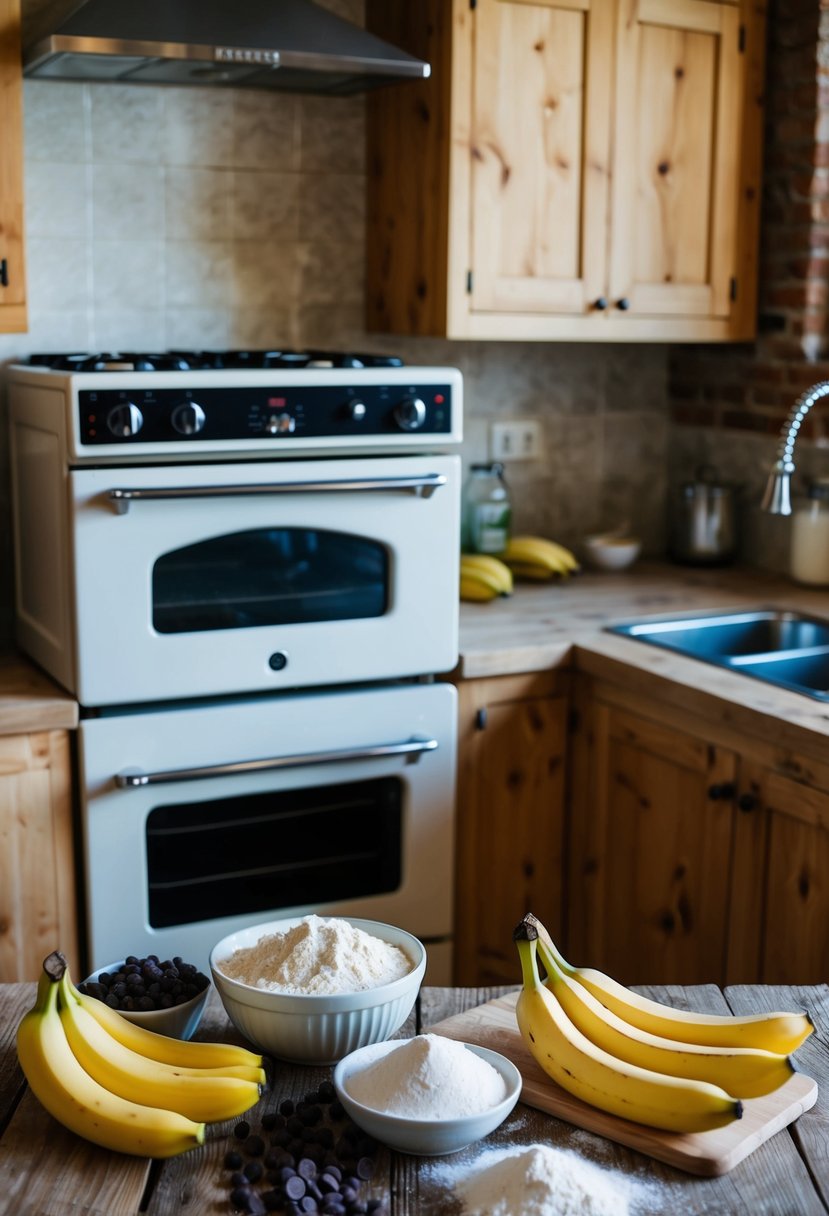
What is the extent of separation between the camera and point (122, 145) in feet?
8.61

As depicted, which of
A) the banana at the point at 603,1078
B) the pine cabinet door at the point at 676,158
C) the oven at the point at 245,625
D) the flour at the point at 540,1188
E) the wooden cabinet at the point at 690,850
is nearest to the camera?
the flour at the point at 540,1188

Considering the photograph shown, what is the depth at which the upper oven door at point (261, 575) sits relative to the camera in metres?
2.08

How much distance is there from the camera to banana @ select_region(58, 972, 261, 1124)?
109cm

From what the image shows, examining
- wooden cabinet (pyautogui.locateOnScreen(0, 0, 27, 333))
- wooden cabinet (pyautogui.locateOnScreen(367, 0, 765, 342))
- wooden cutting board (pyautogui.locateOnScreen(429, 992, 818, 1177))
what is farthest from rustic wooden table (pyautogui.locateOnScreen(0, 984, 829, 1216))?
wooden cabinet (pyautogui.locateOnScreen(367, 0, 765, 342))

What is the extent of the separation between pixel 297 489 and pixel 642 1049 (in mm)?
1227

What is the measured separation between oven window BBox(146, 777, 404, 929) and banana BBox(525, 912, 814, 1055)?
1.12 meters

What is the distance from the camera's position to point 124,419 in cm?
204

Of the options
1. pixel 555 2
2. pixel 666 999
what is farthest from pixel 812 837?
pixel 555 2

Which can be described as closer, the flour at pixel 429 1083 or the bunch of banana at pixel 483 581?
the flour at pixel 429 1083

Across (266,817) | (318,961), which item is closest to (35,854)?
(266,817)

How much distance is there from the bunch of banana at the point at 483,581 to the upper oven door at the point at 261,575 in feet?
1.39

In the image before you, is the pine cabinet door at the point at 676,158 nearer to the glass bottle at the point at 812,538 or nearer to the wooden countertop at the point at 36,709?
the glass bottle at the point at 812,538

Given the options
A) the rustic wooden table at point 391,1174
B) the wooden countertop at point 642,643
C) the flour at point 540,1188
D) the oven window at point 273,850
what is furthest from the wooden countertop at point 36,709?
the flour at point 540,1188

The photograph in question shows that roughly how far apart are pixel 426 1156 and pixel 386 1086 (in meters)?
0.06
